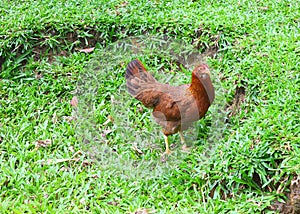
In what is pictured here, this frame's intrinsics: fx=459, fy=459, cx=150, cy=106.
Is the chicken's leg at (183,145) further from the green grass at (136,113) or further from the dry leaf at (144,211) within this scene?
→ the dry leaf at (144,211)

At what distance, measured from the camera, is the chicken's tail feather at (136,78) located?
400cm

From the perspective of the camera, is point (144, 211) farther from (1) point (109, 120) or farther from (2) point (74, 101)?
(2) point (74, 101)

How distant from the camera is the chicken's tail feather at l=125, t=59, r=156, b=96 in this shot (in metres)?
4.00

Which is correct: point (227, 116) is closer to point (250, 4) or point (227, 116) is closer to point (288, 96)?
point (288, 96)

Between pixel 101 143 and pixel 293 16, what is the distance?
272 cm

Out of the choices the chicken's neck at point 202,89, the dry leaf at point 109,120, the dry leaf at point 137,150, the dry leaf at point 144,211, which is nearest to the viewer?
the dry leaf at point 144,211

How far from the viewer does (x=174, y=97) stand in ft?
12.8

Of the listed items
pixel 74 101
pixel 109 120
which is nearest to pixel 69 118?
pixel 74 101

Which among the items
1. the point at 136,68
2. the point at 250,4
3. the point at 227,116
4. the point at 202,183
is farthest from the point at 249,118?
the point at 250,4

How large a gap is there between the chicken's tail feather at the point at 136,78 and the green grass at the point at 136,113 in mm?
532

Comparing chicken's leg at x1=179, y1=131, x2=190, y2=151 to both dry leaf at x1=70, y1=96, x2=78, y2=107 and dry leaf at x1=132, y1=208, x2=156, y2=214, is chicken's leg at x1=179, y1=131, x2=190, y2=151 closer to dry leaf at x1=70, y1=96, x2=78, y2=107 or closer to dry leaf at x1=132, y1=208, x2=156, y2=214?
dry leaf at x1=132, y1=208, x2=156, y2=214

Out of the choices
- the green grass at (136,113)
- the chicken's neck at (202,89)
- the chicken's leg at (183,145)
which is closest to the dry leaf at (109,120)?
the green grass at (136,113)

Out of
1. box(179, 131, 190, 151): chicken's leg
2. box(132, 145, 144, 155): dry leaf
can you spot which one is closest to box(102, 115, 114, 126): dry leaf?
box(132, 145, 144, 155): dry leaf

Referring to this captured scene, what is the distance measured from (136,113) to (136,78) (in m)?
0.67
